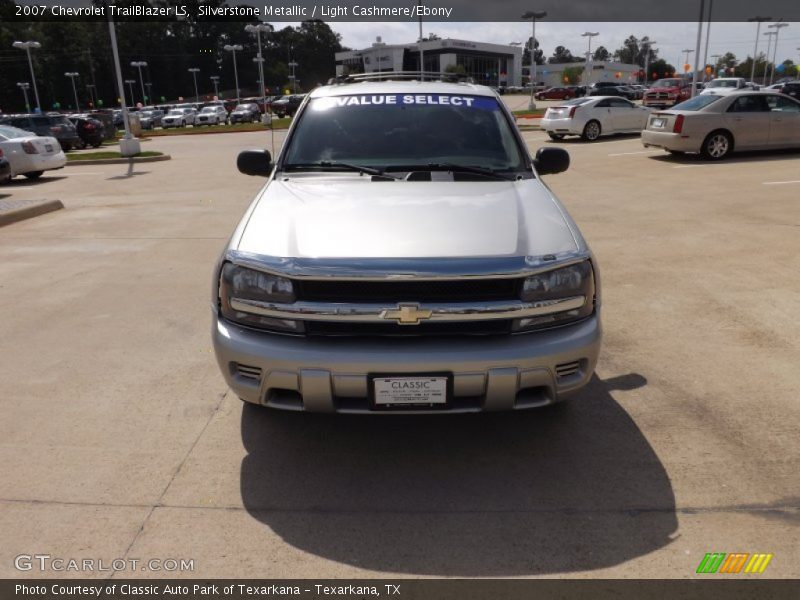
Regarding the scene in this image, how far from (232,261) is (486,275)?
1.23m

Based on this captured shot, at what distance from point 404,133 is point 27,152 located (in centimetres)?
1422

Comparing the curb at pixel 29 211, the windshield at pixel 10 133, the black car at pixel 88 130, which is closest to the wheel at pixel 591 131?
the curb at pixel 29 211

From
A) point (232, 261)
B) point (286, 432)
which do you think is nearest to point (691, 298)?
point (286, 432)

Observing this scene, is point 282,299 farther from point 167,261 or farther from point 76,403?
point 167,261

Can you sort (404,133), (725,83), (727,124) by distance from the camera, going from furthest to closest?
(725,83), (727,124), (404,133)

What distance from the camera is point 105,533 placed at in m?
2.89

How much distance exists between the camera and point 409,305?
2.96m

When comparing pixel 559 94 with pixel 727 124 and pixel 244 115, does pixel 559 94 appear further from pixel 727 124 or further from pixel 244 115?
pixel 727 124

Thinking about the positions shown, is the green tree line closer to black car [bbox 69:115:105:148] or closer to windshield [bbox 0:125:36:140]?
black car [bbox 69:115:105:148]

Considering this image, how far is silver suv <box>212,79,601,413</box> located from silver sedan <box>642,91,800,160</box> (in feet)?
41.9

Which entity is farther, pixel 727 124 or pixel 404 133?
pixel 727 124

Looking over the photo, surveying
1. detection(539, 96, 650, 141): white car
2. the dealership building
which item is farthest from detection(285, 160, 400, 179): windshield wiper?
the dealership building

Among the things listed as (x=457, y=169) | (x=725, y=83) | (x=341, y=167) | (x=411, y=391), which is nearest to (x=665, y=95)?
(x=725, y=83)

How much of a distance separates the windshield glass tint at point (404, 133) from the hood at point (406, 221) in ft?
1.38
